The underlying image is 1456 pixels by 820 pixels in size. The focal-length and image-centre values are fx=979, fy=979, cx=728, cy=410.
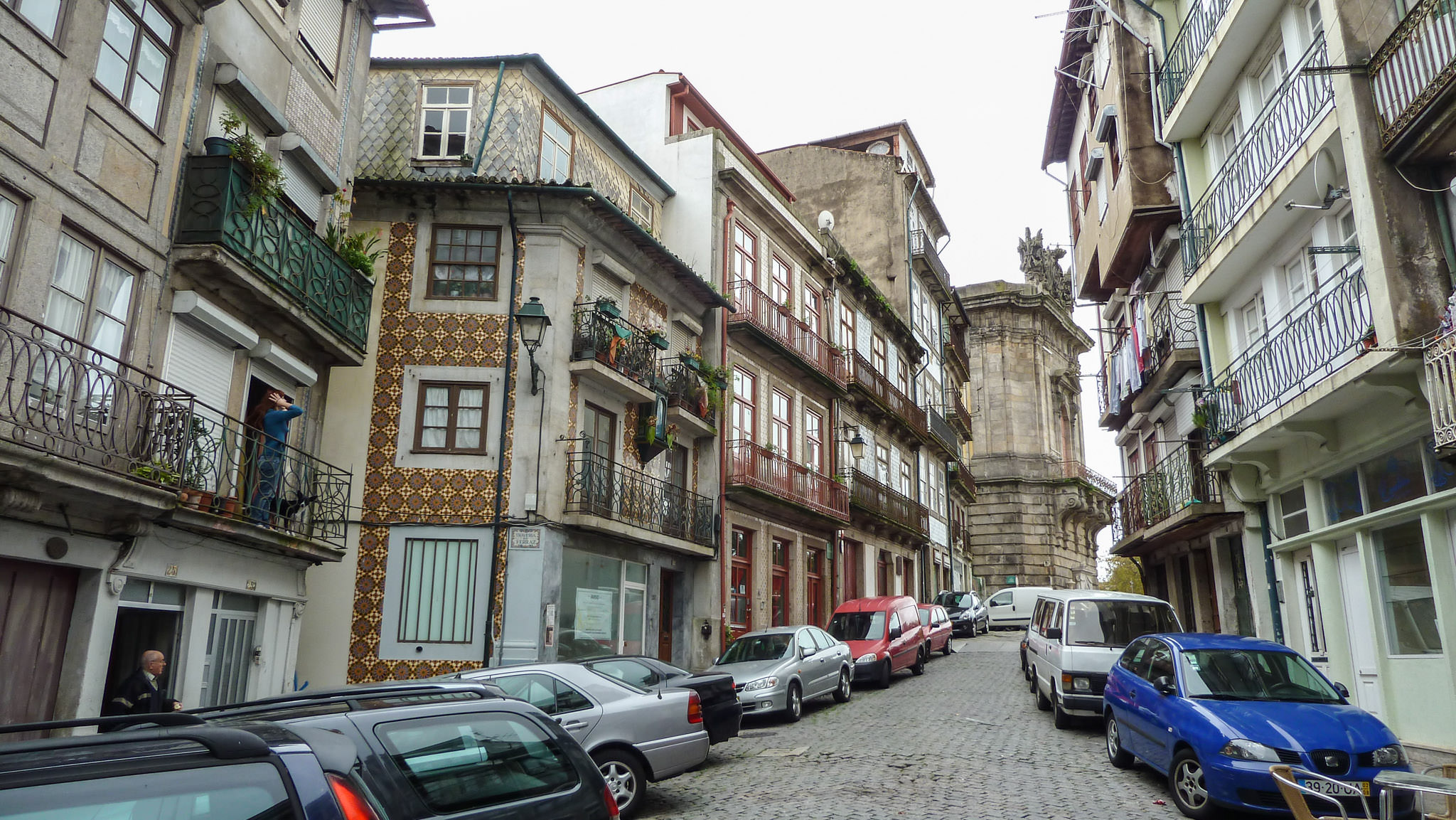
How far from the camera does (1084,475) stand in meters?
50.1

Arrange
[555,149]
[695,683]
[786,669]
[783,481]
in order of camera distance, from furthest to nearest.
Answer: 1. [783,481]
2. [555,149]
3. [786,669]
4. [695,683]

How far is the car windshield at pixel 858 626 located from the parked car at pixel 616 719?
1089 centimetres

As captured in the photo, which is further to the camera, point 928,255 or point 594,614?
point 928,255

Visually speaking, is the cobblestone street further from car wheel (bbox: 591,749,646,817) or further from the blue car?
the blue car

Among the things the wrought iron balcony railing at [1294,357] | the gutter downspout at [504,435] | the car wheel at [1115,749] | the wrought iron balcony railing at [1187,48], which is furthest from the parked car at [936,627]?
the wrought iron balcony railing at [1187,48]

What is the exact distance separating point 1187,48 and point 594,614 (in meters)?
14.1

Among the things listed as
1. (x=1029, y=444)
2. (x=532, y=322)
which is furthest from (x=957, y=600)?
(x=532, y=322)

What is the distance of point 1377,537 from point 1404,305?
3.70 m

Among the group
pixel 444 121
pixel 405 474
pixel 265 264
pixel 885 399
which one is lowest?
pixel 405 474

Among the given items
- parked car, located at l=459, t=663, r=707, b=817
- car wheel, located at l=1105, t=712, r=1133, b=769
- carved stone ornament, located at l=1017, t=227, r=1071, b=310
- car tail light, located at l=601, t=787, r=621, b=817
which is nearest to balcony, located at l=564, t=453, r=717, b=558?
parked car, located at l=459, t=663, r=707, b=817

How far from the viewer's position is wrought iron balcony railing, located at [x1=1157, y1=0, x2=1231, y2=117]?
15555 millimetres

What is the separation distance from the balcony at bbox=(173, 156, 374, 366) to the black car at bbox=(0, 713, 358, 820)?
→ 8.89 meters

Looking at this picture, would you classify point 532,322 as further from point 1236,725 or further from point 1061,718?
point 1236,725

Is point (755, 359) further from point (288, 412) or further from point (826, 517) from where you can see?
point (288, 412)
